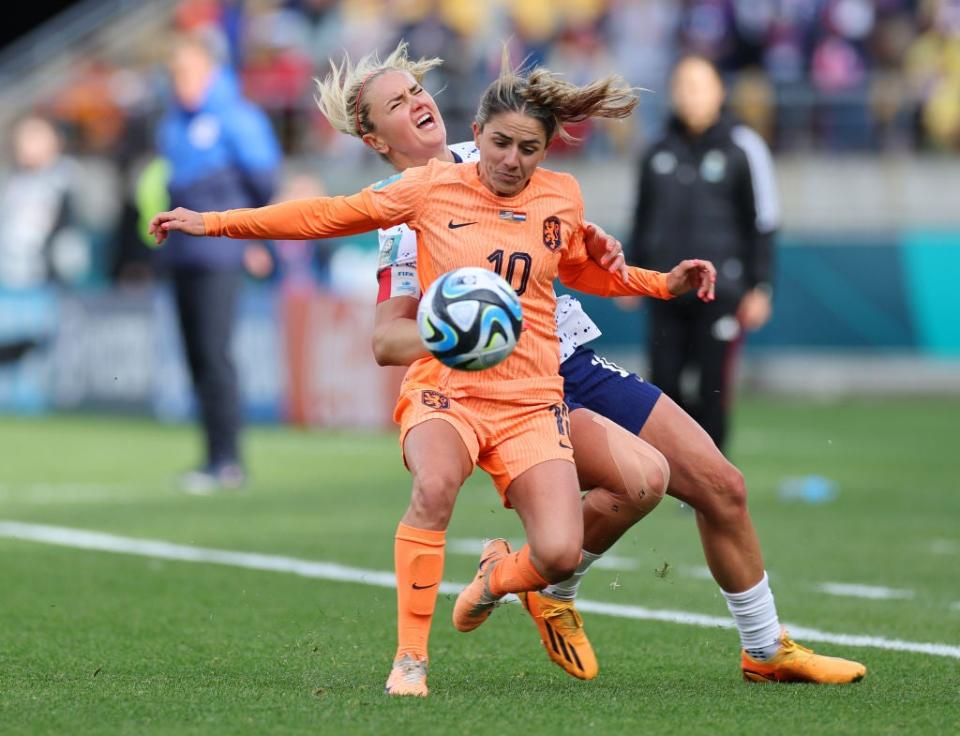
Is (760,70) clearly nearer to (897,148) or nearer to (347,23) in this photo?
(897,148)

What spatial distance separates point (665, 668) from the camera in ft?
19.9

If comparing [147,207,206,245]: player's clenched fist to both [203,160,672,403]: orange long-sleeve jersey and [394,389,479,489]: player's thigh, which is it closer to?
[203,160,672,403]: orange long-sleeve jersey

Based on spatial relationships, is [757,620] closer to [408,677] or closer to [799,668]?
[799,668]

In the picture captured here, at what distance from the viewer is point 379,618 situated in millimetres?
7156

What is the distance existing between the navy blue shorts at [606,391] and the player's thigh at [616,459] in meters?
0.07

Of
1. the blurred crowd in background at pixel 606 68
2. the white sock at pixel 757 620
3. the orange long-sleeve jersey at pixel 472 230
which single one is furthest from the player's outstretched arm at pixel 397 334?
the blurred crowd in background at pixel 606 68

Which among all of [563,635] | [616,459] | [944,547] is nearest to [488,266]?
[616,459]

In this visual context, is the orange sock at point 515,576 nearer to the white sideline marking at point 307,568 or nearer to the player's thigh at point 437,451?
the player's thigh at point 437,451

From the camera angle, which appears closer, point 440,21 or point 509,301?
A: point 509,301

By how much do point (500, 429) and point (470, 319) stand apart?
0.51 meters

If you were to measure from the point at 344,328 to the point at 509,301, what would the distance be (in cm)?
1180

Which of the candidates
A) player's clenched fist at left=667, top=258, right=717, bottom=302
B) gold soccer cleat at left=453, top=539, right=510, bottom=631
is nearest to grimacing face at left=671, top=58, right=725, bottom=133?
player's clenched fist at left=667, top=258, right=717, bottom=302

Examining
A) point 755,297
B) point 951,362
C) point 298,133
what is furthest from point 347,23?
point 755,297

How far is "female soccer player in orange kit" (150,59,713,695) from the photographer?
550 centimetres
